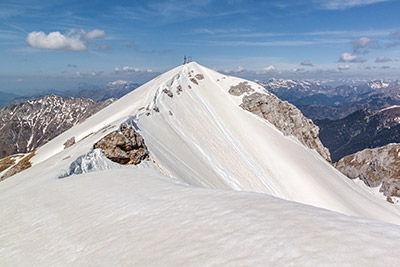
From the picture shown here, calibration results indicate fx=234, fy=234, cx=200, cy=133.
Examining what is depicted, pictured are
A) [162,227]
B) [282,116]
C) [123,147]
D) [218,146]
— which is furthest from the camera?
[282,116]

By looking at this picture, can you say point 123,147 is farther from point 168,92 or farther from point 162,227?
point 168,92

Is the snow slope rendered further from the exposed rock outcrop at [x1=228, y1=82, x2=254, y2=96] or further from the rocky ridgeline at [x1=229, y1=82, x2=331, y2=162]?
the exposed rock outcrop at [x1=228, y1=82, x2=254, y2=96]

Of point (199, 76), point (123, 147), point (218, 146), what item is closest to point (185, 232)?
point (123, 147)

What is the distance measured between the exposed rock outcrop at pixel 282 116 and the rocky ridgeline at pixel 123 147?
5944 cm

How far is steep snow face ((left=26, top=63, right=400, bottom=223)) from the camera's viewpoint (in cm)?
4081

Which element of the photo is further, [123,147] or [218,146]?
[218,146]

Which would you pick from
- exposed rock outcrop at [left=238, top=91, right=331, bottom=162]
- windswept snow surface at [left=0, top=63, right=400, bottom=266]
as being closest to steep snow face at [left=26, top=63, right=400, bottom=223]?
exposed rock outcrop at [left=238, top=91, right=331, bottom=162]

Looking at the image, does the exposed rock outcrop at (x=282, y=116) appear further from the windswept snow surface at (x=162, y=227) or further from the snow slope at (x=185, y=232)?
the snow slope at (x=185, y=232)

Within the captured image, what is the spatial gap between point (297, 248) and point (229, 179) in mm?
41935

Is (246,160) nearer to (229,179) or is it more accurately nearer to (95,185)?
(229,179)

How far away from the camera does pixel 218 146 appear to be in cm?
5844

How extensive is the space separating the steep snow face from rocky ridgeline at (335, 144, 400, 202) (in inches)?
2707

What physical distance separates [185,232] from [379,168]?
165647 millimetres

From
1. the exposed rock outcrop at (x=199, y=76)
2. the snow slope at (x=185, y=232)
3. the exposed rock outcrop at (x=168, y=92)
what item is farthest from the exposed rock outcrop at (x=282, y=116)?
the snow slope at (x=185, y=232)
